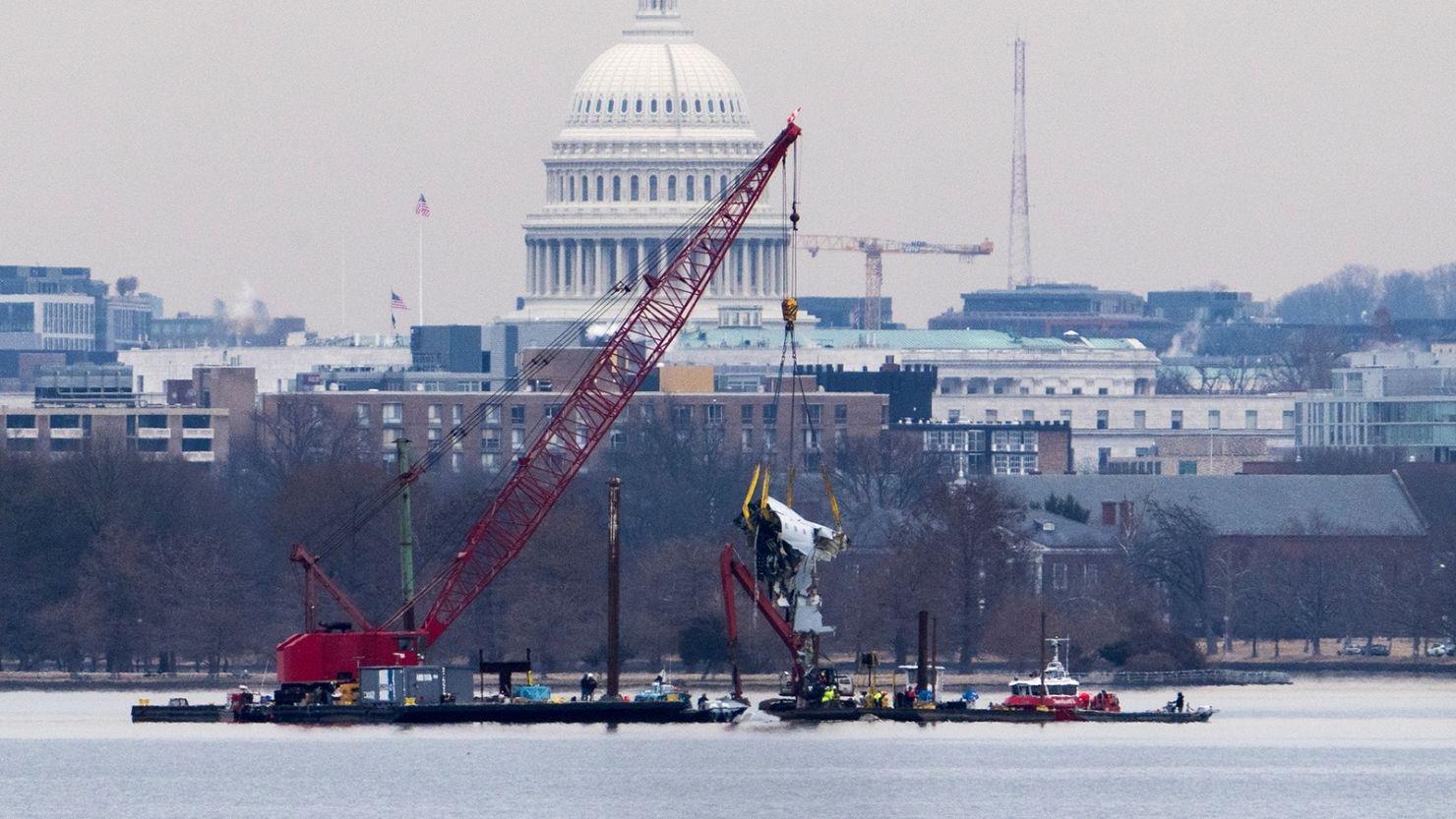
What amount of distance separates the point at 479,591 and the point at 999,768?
35.8m

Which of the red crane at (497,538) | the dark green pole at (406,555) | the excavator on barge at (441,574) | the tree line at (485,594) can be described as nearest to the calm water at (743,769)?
the excavator on barge at (441,574)

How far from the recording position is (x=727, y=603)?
166625mm

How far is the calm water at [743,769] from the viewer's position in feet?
430

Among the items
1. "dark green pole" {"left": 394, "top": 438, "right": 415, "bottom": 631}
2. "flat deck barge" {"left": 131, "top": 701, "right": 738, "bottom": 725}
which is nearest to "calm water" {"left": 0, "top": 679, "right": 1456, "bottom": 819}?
"flat deck barge" {"left": 131, "top": 701, "right": 738, "bottom": 725}

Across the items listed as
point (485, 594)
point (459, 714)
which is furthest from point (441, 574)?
point (459, 714)

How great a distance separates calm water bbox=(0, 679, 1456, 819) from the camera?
131m

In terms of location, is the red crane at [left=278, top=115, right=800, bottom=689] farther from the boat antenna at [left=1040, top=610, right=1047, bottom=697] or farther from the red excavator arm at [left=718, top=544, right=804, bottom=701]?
the boat antenna at [left=1040, top=610, right=1047, bottom=697]

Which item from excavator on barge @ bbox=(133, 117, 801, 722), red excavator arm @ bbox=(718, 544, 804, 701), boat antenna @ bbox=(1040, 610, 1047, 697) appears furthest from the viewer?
boat antenna @ bbox=(1040, 610, 1047, 697)

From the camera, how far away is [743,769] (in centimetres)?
14125

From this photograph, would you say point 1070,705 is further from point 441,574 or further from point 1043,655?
point 441,574

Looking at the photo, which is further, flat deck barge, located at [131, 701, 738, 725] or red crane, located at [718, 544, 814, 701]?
red crane, located at [718, 544, 814, 701]

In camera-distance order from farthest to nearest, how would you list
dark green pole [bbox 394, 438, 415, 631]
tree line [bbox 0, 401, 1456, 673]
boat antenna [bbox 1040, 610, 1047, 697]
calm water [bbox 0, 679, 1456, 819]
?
tree line [bbox 0, 401, 1456, 673], dark green pole [bbox 394, 438, 415, 631], boat antenna [bbox 1040, 610, 1047, 697], calm water [bbox 0, 679, 1456, 819]

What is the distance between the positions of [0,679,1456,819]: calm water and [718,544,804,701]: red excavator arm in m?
3.95

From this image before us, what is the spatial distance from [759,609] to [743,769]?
88.7ft
